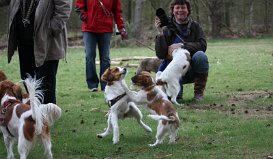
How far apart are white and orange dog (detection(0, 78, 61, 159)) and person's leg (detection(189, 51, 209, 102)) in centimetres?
431

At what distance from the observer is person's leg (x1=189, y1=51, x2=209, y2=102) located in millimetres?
9398

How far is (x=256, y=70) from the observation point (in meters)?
15.4

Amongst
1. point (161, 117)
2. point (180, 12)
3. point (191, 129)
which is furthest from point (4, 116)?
point (180, 12)

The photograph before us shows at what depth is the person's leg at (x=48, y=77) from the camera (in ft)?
24.1

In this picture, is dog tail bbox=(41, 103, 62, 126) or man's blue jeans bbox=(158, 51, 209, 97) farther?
man's blue jeans bbox=(158, 51, 209, 97)

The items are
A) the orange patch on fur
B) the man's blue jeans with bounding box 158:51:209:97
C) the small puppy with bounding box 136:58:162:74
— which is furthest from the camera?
the small puppy with bounding box 136:58:162:74

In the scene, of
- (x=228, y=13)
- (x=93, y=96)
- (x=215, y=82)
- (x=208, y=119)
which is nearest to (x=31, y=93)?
(x=208, y=119)

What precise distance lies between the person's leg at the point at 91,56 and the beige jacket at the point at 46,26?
3.84 m

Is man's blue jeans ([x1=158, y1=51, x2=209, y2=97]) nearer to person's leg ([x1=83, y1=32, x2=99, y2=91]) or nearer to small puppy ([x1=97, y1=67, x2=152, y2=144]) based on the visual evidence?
person's leg ([x1=83, y1=32, x2=99, y2=91])

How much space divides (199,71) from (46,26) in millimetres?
3398

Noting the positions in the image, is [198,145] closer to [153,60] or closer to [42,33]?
[42,33]

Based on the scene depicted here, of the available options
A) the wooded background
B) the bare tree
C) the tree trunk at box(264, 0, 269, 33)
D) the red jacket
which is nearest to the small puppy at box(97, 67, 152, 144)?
the red jacket

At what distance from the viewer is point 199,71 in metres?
9.54

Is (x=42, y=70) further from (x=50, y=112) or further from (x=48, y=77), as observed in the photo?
(x=50, y=112)
